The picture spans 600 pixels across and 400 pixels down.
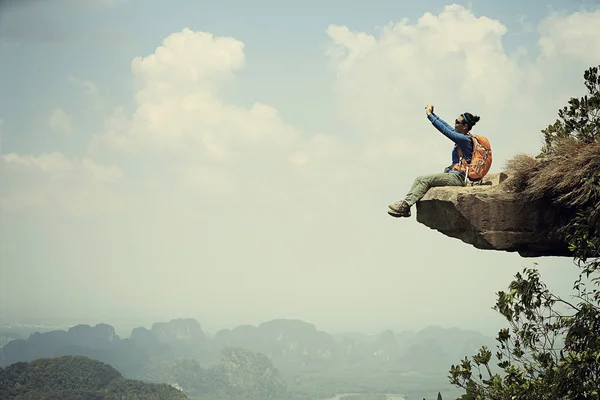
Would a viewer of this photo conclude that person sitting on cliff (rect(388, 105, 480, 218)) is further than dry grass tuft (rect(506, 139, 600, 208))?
Yes

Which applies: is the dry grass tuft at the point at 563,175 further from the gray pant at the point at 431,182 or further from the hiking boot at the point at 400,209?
the hiking boot at the point at 400,209

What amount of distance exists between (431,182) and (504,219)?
1.12m

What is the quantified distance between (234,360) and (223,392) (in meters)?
15.8

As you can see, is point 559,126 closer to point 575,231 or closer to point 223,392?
point 575,231

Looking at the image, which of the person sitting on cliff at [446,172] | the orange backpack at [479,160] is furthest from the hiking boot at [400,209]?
the orange backpack at [479,160]

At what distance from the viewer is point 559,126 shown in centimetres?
689

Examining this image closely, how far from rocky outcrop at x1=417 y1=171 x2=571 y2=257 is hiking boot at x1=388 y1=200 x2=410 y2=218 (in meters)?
0.44

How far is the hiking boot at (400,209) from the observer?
7.30 meters

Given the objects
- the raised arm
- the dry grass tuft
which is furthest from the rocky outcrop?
the raised arm

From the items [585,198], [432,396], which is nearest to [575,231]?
[585,198]

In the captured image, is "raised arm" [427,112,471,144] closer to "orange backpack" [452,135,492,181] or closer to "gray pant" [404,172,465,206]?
"orange backpack" [452,135,492,181]

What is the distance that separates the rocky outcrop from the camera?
22.0 feet

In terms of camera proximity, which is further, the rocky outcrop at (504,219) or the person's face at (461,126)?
the person's face at (461,126)

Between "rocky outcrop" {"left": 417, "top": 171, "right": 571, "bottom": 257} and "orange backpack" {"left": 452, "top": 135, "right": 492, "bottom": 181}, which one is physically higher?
"orange backpack" {"left": 452, "top": 135, "right": 492, "bottom": 181}
